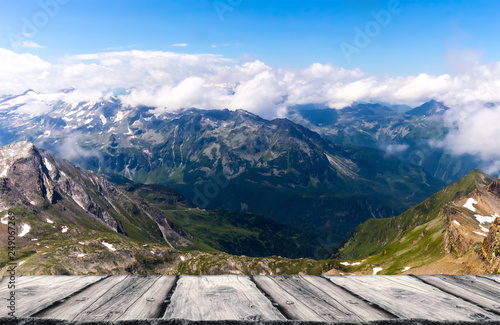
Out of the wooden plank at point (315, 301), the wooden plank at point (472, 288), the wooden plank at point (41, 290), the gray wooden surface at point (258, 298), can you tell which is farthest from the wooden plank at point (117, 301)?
the wooden plank at point (472, 288)

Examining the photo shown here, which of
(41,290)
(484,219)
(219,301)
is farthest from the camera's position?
(484,219)

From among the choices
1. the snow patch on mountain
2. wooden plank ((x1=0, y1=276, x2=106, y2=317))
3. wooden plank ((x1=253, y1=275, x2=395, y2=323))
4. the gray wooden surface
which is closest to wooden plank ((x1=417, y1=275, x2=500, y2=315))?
the gray wooden surface

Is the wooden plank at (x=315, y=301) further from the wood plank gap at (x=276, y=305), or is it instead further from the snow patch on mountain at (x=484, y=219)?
the snow patch on mountain at (x=484, y=219)

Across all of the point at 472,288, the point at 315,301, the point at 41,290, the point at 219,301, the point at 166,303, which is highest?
the point at 472,288

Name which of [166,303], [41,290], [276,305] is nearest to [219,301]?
[166,303]

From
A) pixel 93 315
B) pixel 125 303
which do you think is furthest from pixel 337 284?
pixel 93 315

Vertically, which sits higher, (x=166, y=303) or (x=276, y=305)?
(x=276, y=305)

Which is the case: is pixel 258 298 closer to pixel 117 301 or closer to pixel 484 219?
pixel 117 301
